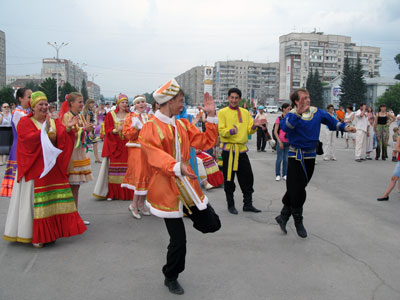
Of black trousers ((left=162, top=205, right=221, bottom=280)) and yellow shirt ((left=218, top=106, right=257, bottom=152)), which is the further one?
yellow shirt ((left=218, top=106, right=257, bottom=152))

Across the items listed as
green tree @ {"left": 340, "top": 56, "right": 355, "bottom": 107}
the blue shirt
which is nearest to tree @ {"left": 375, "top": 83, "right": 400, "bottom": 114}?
green tree @ {"left": 340, "top": 56, "right": 355, "bottom": 107}

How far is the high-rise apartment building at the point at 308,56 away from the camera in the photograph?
4624 inches

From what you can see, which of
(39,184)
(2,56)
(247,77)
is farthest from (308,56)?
(39,184)

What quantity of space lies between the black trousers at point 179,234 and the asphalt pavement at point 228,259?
0.27 meters

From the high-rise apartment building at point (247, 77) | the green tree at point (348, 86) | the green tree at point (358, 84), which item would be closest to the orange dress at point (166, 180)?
the green tree at point (348, 86)

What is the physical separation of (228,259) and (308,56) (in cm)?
12263

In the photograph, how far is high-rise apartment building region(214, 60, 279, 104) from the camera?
151 metres

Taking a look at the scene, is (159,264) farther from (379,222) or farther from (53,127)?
(379,222)

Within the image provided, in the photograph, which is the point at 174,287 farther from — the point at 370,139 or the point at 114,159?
the point at 370,139

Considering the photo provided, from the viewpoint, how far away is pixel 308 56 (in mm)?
118062

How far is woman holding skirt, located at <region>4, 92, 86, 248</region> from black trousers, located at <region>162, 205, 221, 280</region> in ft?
6.23

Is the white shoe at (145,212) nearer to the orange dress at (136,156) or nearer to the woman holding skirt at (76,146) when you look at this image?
the orange dress at (136,156)

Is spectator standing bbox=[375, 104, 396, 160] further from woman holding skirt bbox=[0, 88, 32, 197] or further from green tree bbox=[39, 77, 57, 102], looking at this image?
green tree bbox=[39, 77, 57, 102]

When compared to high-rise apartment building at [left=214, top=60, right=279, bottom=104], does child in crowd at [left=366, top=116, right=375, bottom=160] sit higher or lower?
lower
